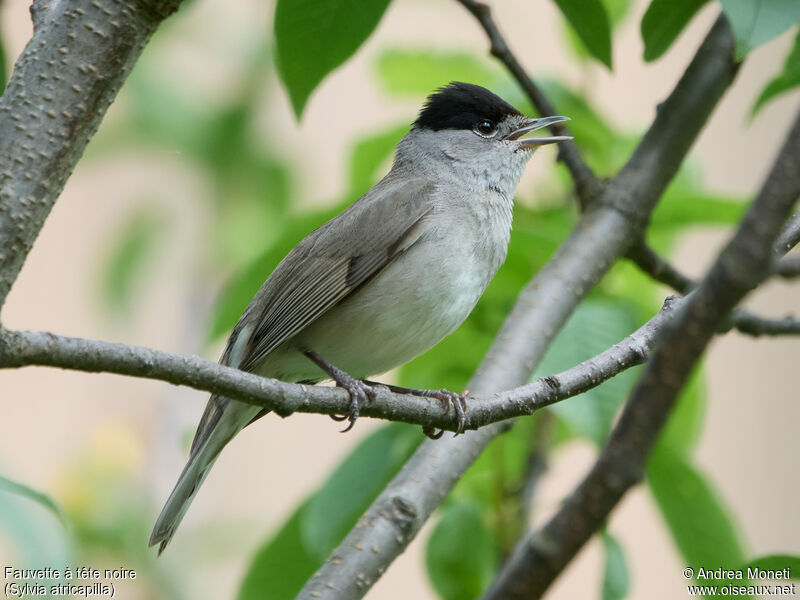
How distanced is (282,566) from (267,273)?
1.08 m

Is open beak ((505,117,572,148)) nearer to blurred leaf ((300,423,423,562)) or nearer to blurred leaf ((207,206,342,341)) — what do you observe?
blurred leaf ((207,206,342,341))

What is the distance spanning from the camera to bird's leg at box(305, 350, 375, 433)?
2543mm

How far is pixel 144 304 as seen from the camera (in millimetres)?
6094

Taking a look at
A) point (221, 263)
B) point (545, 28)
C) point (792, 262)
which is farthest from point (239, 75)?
point (792, 262)

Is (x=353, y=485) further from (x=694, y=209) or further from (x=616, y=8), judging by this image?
(x=616, y=8)

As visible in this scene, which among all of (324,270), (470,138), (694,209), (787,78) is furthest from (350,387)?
(470,138)

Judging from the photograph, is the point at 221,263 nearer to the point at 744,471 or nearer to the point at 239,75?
the point at 239,75

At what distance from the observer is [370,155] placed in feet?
13.7

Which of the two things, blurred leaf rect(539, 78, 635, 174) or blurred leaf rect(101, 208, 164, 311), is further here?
blurred leaf rect(101, 208, 164, 311)

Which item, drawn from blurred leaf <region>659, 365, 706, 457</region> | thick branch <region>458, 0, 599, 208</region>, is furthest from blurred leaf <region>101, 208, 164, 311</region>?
blurred leaf <region>659, 365, 706, 457</region>

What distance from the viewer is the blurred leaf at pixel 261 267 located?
350 centimetres

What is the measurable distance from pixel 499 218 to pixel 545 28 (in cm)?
371

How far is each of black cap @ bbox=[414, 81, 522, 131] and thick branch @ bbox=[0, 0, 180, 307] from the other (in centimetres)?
263

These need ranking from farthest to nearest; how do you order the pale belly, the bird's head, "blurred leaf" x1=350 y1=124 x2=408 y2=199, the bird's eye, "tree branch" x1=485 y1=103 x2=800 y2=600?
the bird's eye
the bird's head
"blurred leaf" x1=350 y1=124 x2=408 y2=199
the pale belly
"tree branch" x1=485 y1=103 x2=800 y2=600
